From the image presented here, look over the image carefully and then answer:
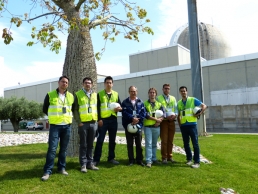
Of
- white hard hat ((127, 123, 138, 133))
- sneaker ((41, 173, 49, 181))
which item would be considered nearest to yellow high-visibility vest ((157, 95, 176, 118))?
white hard hat ((127, 123, 138, 133))

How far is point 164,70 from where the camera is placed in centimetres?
4197

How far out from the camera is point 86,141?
631 centimetres

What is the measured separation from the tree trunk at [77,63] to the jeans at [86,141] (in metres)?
1.80

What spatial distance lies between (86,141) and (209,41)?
45.8 meters

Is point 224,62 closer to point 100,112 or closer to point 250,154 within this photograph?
point 250,154

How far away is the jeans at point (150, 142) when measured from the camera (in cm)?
695

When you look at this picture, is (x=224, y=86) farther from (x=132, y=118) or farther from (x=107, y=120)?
(x=107, y=120)

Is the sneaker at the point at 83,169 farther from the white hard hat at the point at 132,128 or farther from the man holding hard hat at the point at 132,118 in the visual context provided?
the white hard hat at the point at 132,128

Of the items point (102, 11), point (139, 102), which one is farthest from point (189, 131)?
point (102, 11)

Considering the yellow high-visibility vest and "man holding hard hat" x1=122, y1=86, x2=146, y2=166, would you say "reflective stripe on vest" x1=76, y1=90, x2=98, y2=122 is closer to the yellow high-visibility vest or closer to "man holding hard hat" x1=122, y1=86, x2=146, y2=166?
"man holding hard hat" x1=122, y1=86, x2=146, y2=166

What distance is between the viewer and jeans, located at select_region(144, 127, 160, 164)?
6.95m

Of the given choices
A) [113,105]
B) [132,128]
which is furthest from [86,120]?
[132,128]

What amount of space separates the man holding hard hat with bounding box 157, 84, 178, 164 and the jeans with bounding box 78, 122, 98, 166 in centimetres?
195

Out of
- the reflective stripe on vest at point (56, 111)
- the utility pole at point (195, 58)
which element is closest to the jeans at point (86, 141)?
the reflective stripe on vest at point (56, 111)
